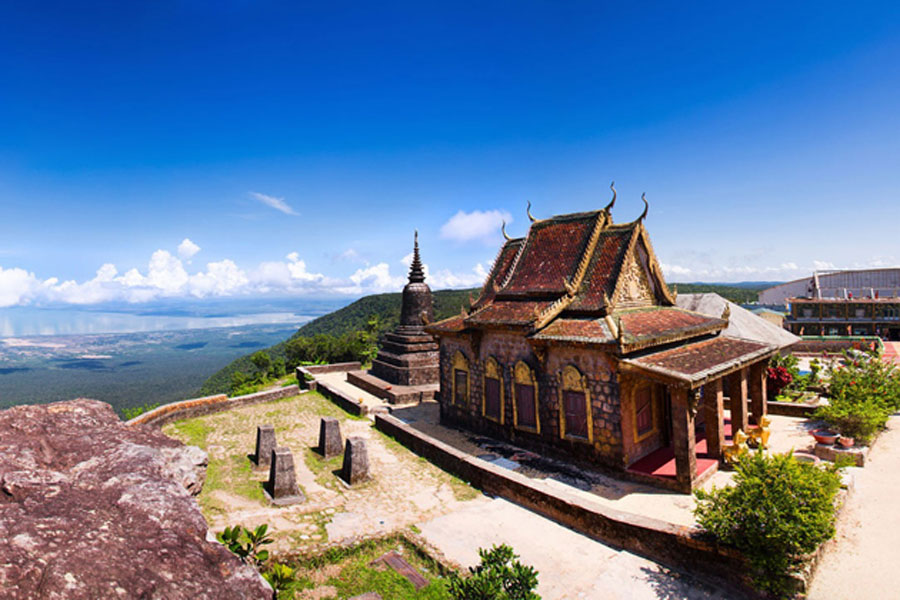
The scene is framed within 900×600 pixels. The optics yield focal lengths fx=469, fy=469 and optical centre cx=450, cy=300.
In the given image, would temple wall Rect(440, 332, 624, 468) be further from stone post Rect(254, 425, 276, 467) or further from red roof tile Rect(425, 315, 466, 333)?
stone post Rect(254, 425, 276, 467)

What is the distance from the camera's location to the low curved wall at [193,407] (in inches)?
685

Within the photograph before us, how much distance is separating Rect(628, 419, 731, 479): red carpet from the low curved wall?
16.4 metres

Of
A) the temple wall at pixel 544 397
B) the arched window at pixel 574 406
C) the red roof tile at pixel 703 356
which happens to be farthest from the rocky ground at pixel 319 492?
the red roof tile at pixel 703 356

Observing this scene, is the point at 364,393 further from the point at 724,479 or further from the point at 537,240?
the point at 724,479

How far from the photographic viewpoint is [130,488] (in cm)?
438

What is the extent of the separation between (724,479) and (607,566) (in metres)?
4.95

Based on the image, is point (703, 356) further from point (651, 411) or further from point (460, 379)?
point (460, 379)

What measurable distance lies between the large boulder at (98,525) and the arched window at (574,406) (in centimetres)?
942

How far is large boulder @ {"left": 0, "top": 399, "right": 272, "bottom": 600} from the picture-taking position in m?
3.15

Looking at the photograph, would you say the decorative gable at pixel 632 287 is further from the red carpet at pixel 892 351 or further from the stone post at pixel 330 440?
the red carpet at pixel 892 351

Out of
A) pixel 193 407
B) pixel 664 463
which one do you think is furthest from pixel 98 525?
pixel 193 407

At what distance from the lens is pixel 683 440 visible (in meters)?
10.6

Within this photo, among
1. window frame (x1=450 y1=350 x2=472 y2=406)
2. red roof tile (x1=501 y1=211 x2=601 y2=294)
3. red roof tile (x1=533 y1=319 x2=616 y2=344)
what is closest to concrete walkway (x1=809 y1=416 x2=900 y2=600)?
red roof tile (x1=533 y1=319 x2=616 y2=344)

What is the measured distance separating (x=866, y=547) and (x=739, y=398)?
5446mm
